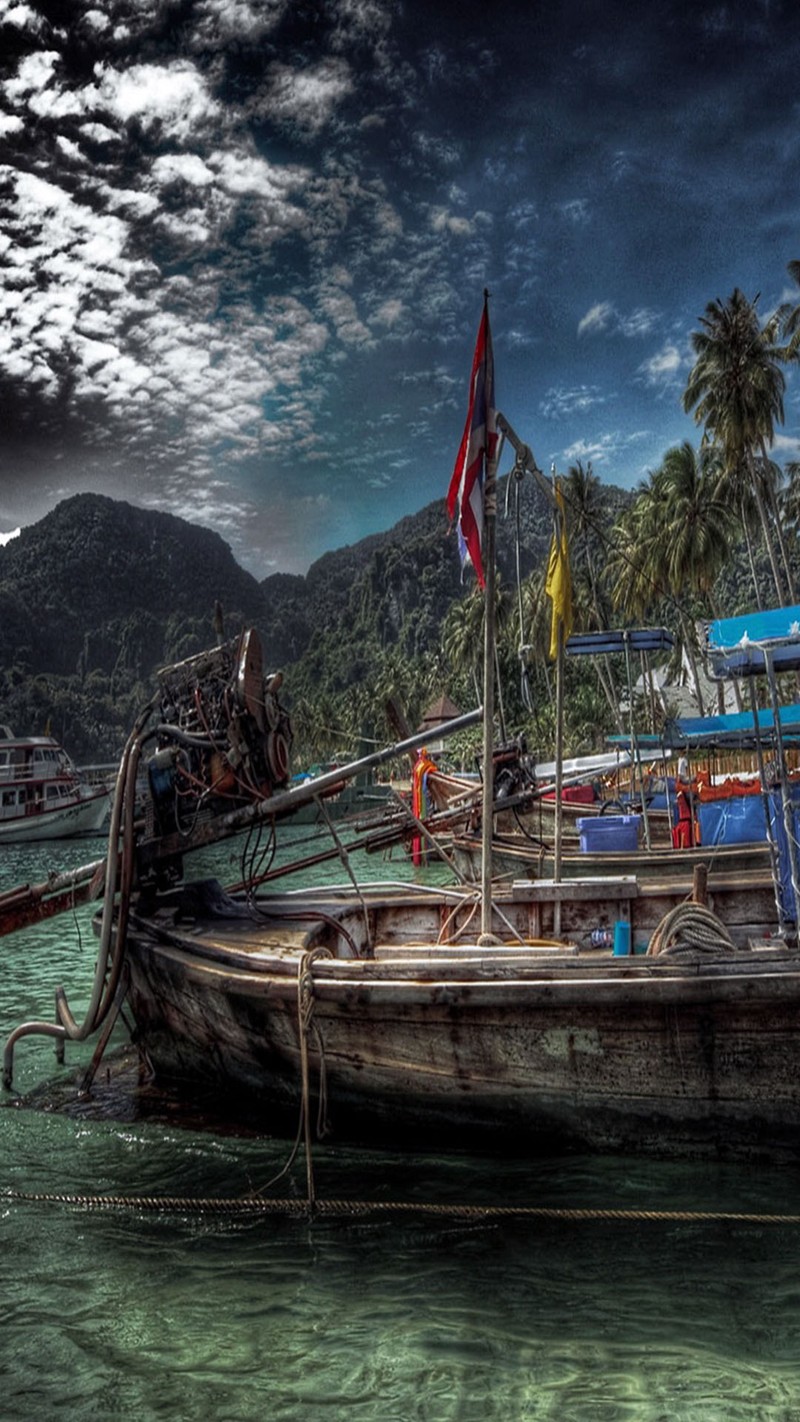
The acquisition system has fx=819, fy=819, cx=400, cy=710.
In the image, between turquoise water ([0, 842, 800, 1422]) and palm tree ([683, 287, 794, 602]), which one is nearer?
turquoise water ([0, 842, 800, 1422])

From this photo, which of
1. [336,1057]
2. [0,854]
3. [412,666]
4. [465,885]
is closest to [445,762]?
[0,854]

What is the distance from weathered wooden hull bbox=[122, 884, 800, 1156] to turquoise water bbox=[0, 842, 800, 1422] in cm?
28

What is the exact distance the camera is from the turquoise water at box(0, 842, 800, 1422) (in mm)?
3424

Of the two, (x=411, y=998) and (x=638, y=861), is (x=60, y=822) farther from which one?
(x=411, y=998)

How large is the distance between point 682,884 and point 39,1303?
6.32 meters

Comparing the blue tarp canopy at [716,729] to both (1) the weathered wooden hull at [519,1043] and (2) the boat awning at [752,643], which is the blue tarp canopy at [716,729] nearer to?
(2) the boat awning at [752,643]

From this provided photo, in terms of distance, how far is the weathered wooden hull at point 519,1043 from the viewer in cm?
467

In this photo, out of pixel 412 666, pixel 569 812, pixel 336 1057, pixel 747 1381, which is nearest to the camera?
pixel 747 1381

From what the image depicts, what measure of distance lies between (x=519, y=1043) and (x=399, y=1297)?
148 centimetres

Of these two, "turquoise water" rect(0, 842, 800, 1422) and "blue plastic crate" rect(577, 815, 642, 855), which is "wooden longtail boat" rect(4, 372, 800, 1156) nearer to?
"turquoise water" rect(0, 842, 800, 1422)

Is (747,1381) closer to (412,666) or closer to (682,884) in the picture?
(682,884)

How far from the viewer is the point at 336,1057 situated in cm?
548

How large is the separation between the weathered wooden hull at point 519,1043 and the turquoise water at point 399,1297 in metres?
0.28

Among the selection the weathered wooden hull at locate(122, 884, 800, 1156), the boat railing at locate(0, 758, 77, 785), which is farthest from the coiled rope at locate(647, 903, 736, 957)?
the boat railing at locate(0, 758, 77, 785)
